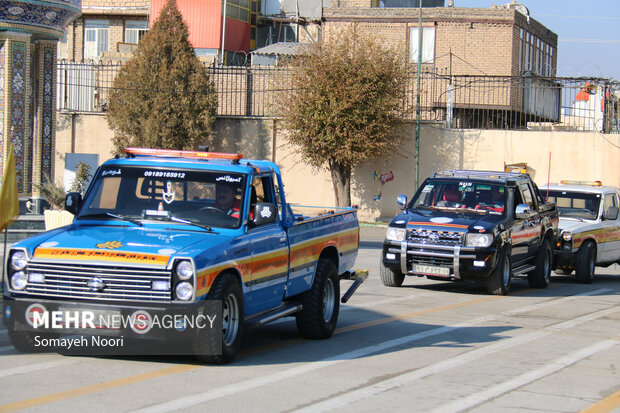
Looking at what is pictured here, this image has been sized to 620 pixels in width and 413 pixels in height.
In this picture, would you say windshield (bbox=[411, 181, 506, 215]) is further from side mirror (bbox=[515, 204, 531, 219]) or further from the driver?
the driver

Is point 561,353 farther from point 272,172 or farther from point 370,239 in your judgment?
point 370,239

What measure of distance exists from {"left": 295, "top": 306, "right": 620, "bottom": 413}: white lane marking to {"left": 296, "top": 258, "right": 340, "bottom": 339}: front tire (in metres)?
1.54

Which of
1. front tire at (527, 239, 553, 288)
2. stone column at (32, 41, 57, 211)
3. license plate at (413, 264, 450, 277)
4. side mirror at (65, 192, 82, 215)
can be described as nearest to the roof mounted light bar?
front tire at (527, 239, 553, 288)

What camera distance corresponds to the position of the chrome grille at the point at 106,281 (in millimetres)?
7203

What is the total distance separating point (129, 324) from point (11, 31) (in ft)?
48.2

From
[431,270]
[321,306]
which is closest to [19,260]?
[321,306]

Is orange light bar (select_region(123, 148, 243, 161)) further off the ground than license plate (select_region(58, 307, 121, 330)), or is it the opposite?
orange light bar (select_region(123, 148, 243, 161))

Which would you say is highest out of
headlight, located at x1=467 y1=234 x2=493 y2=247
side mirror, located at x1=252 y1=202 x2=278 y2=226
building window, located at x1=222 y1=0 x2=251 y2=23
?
building window, located at x1=222 y1=0 x2=251 y2=23

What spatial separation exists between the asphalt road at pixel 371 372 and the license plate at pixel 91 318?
0.45 metres

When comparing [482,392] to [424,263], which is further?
[424,263]

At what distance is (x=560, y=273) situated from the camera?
64.6 feet

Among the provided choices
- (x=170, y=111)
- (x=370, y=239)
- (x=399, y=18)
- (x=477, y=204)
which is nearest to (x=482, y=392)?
(x=477, y=204)

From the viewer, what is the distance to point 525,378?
8.05 meters

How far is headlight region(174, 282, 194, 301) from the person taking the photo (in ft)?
23.6
